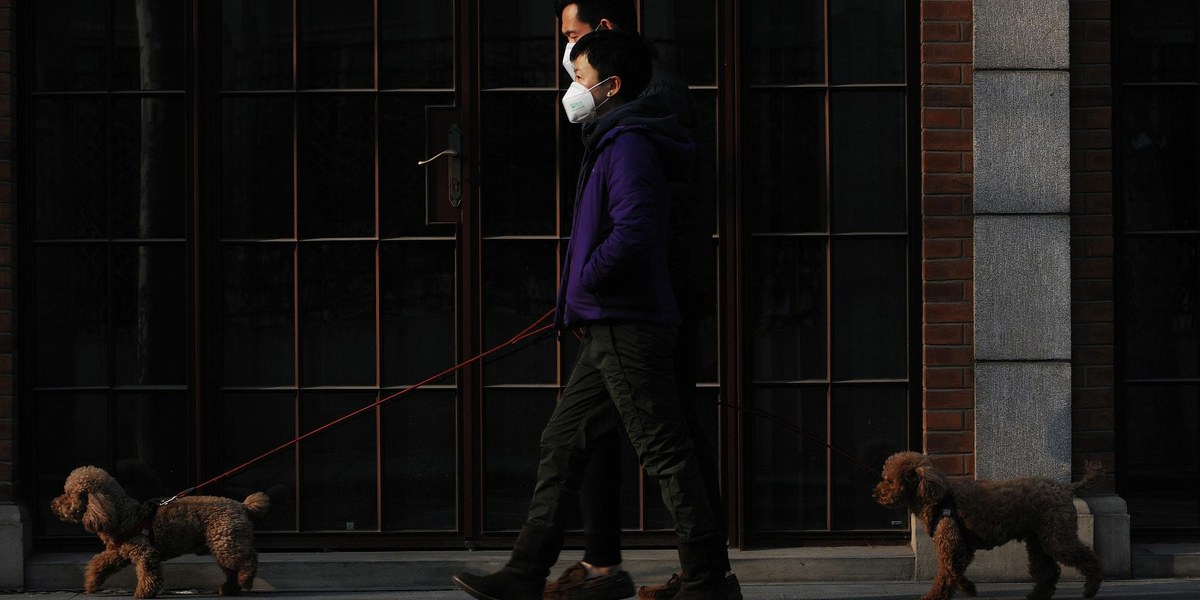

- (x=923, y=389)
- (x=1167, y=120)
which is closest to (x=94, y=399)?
(x=923, y=389)

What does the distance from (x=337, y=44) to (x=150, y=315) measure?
5.00ft

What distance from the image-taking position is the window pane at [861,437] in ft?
24.5

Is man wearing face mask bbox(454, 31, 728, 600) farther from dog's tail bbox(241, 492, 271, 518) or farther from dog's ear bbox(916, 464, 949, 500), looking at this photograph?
dog's tail bbox(241, 492, 271, 518)

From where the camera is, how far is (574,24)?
637 centimetres

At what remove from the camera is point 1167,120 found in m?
7.54

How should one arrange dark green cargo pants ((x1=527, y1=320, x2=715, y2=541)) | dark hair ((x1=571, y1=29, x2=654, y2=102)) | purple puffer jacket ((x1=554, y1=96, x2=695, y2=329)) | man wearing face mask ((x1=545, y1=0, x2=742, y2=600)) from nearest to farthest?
purple puffer jacket ((x1=554, y1=96, x2=695, y2=329))
dark green cargo pants ((x1=527, y1=320, x2=715, y2=541))
dark hair ((x1=571, y1=29, x2=654, y2=102))
man wearing face mask ((x1=545, y1=0, x2=742, y2=600))

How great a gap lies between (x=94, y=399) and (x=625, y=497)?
2499 mm

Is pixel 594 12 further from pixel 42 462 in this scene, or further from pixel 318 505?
pixel 42 462

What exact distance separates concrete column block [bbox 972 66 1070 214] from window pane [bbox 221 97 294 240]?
3190 millimetres

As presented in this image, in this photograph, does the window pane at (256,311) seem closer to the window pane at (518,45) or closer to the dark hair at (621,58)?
the window pane at (518,45)

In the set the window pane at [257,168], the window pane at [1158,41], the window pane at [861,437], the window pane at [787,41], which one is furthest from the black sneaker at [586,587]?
the window pane at [1158,41]

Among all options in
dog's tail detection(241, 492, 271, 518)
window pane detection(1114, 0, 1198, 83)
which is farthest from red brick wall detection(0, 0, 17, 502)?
window pane detection(1114, 0, 1198, 83)

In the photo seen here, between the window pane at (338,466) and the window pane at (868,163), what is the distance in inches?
94.6

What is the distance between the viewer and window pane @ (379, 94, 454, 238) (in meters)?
7.44
